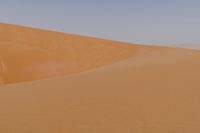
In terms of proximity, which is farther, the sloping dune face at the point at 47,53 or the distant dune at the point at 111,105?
the sloping dune face at the point at 47,53

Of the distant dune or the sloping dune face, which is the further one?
the sloping dune face

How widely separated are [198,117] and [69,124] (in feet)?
3.44

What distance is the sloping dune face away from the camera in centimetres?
792

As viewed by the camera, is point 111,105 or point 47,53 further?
point 47,53

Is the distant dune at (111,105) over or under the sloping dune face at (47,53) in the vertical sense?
under

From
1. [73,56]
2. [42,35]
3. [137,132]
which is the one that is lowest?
[137,132]

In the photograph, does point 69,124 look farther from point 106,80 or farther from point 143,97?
point 106,80

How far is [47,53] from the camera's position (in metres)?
9.19

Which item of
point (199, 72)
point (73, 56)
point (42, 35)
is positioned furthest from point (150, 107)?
point (42, 35)

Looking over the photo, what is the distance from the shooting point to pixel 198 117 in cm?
195

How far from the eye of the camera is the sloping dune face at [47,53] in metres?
7.92

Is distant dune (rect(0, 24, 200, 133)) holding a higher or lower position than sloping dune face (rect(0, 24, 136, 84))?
lower

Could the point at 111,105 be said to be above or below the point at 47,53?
below

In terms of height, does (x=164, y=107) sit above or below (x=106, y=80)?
below
